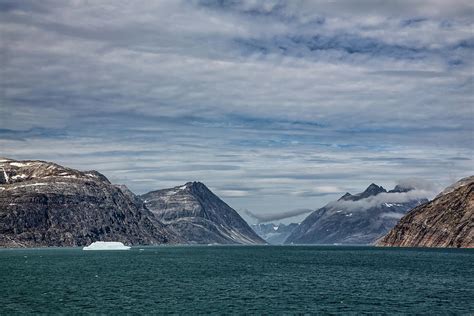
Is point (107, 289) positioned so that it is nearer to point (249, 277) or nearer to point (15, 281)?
point (15, 281)

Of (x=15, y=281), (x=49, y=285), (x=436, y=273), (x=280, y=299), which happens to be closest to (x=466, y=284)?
(x=436, y=273)

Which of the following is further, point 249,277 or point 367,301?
point 249,277

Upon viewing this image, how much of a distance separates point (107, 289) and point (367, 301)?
5598cm

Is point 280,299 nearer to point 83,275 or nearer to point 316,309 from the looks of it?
point 316,309

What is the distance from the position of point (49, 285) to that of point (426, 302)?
8477 cm

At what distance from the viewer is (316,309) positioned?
93688 millimetres

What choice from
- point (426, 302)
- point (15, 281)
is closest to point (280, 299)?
point (426, 302)

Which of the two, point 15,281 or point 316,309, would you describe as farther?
point 15,281

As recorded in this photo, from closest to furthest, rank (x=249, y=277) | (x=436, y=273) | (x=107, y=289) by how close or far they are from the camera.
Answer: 1. (x=107, y=289)
2. (x=249, y=277)
3. (x=436, y=273)

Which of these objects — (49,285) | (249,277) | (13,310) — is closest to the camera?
(13,310)

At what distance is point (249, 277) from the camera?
156m

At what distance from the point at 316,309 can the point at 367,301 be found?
14.8m

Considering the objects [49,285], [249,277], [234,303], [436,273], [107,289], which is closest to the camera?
[234,303]

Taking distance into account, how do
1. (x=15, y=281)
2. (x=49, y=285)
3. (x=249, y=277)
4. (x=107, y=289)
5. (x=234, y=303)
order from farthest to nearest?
(x=249, y=277) < (x=15, y=281) < (x=49, y=285) < (x=107, y=289) < (x=234, y=303)
